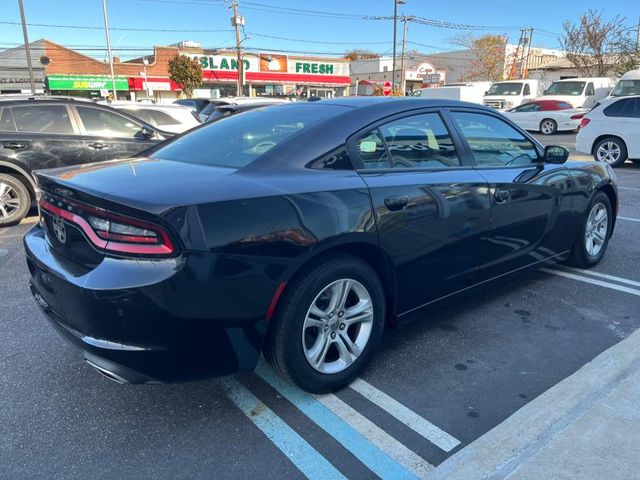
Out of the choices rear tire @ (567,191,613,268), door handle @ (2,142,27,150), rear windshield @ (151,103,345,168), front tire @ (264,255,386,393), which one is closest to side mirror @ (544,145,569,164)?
rear tire @ (567,191,613,268)

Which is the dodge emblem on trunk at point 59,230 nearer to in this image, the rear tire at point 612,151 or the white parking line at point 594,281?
the white parking line at point 594,281

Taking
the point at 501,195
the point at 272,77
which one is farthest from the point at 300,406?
the point at 272,77

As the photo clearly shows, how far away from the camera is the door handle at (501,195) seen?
139 inches

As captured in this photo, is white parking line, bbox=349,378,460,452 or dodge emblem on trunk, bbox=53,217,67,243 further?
dodge emblem on trunk, bbox=53,217,67,243

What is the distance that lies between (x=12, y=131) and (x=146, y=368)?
553cm

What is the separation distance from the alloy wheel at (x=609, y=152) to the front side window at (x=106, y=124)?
9659mm

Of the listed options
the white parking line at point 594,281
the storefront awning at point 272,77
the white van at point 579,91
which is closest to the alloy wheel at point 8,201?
the white parking line at point 594,281

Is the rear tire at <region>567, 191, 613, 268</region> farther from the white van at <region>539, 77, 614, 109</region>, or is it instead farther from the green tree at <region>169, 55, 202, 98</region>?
the green tree at <region>169, 55, 202, 98</region>

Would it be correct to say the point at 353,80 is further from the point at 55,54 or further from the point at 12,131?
the point at 12,131

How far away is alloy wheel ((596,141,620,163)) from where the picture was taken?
36.7 ft

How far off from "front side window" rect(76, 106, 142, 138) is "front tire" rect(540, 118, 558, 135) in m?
17.3

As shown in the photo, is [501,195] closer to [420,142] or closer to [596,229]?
[420,142]

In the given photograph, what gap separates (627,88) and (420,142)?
1889 cm

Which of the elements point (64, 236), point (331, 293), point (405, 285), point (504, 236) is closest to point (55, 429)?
point (64, 236)
